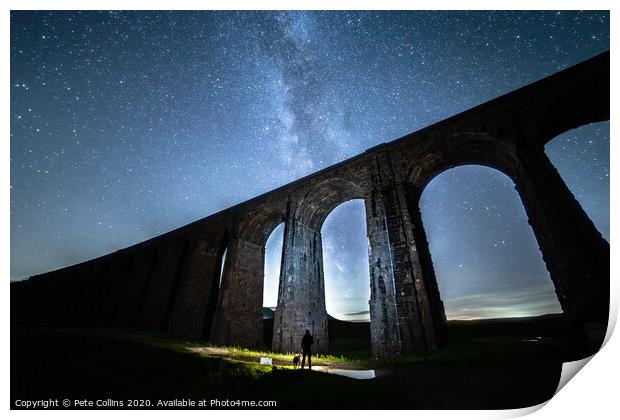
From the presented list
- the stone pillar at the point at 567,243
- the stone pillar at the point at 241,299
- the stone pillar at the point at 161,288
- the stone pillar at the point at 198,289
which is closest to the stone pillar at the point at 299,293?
the stone pillar at the point at 241,299

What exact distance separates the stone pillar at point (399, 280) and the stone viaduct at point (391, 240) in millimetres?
38

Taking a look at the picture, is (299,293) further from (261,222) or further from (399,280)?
(261,222)

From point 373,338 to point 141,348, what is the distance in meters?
7.70

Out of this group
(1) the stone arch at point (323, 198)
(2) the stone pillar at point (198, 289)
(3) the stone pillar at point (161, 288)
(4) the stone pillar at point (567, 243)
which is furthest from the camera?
(3) the stone pillar at point (161, 288)

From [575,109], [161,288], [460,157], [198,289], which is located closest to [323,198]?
[460,157]

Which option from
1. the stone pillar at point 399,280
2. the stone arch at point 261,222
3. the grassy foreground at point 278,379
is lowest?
the grassy foreground at point 278,379

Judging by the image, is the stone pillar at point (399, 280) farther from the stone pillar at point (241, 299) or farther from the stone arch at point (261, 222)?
the stone pillar at point (241, 299)

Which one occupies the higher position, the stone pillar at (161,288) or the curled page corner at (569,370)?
the stone pillar at (161,288)

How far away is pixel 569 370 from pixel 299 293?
9857mm

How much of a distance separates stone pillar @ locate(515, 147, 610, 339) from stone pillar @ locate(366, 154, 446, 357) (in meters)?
3.54

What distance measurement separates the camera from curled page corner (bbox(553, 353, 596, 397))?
4288 mm

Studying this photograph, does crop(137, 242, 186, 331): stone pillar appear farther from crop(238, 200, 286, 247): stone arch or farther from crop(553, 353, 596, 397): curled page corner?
crop(553, 353, 596, 397): curled page corner

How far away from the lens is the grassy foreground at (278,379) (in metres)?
4.30

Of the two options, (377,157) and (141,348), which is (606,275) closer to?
(377,157)
